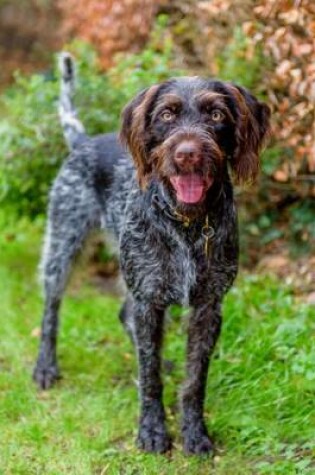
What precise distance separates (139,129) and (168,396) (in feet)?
5.40

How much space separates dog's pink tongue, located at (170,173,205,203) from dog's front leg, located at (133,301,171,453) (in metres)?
0.69

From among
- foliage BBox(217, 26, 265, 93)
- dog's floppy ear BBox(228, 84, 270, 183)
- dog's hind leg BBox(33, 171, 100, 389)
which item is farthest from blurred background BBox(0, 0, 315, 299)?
dog's floppy ear BBox(228, 84, 270, 183)

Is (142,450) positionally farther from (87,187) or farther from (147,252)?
(87,187)

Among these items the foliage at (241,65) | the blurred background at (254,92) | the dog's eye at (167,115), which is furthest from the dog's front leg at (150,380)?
the foliage at (241,65)

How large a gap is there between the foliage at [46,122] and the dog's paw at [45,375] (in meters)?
1.87

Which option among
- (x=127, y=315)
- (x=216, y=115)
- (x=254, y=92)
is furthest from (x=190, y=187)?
(x=254, y=92)

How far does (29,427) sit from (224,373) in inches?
44.5

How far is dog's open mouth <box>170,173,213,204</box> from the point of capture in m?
3.37

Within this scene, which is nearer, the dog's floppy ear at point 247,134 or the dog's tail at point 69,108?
the dog's floppy ear at point 247,134

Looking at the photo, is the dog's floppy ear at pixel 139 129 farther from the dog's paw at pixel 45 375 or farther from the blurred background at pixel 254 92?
the blurred background at pixel 254 92

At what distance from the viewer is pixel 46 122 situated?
6008 mm

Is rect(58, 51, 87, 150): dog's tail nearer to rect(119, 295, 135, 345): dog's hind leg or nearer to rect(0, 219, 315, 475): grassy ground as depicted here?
rect(119, 295, 135, 345): dog's hind leg

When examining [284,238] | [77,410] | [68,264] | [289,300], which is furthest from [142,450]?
[284,238]

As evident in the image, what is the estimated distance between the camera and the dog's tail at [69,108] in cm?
502
